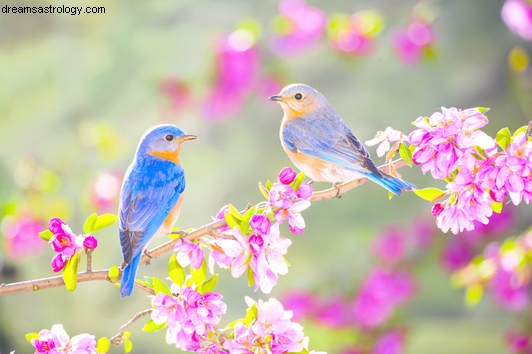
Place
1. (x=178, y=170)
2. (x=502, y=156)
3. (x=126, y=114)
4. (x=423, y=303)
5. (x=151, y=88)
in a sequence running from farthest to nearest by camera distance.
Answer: (x=423, y=303) → (x=126, y=114) → (x=151, y=88) → (x=178, y=170) → (x=502, y=156)

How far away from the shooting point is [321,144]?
6.32 ft

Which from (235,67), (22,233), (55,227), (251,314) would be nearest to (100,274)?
(55,227)

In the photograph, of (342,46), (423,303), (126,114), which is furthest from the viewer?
(423,303)

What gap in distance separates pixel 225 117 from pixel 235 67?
76 cm

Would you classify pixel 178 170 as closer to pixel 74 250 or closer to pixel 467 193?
pixel 74 250

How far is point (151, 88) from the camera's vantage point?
534 cm

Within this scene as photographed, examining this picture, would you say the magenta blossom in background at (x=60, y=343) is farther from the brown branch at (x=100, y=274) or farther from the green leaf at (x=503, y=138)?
the green leaf at (x=503, y=138)

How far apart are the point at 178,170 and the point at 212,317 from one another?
1.29ft

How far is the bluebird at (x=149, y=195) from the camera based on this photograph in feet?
5.16

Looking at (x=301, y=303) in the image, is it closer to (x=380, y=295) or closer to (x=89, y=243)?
(x=380, y=295)

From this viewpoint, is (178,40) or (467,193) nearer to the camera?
(467,193)

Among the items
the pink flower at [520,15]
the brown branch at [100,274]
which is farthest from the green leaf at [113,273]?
the pink flower at [520,15]

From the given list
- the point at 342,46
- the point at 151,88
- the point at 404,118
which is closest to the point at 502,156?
the point at 342,46

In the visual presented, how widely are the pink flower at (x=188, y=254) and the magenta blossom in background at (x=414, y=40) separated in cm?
324
